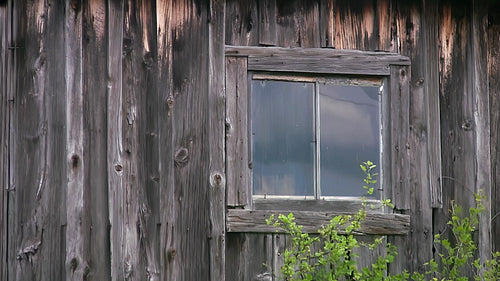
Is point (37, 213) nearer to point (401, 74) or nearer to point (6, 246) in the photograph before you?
point (6, 246)

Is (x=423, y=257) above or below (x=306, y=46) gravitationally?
below

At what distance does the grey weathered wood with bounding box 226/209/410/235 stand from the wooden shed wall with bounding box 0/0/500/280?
3.1 inches

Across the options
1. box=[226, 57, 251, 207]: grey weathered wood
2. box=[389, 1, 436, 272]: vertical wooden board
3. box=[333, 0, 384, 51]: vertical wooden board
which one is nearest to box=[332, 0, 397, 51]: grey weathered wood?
box=[333, 0, 384, 51]: vertical wooden board

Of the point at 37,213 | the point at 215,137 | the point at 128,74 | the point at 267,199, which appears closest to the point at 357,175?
the point at 267,199

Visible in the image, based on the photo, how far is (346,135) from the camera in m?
6.51

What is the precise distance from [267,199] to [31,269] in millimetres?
1697

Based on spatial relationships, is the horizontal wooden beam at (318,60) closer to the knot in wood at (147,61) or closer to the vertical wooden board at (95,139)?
the knot in wood at (147,61)

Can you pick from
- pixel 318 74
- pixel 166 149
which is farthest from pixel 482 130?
pixel 166 149

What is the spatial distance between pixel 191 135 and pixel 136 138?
15.2 inches

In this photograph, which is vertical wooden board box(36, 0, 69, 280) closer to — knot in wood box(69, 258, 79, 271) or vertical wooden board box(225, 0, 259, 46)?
knot in wood box(69, 258, 79, 271)

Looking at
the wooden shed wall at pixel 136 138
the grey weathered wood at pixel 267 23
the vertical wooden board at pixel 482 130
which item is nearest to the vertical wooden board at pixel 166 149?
the wooden shed wall at pixel 136 138

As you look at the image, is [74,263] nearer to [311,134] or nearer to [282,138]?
[282,138]

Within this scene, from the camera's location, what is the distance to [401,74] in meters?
6.60

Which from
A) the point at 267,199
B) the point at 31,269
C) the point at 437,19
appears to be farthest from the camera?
the point at 437,19
